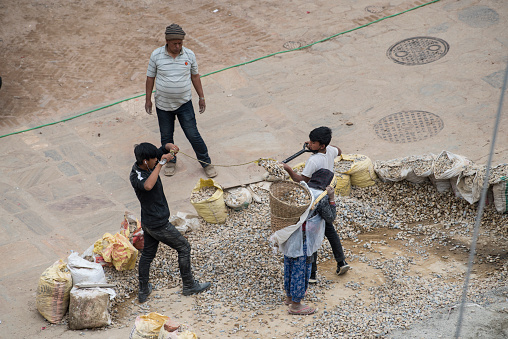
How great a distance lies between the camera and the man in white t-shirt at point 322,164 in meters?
4.79

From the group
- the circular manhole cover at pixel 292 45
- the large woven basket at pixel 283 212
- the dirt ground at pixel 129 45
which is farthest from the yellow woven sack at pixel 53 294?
the circular manhole cover at pixel 292 45

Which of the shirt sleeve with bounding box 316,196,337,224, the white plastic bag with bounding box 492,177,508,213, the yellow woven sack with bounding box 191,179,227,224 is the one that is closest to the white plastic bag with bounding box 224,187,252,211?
the yellow woven sack with bounding box 191,179,227,224

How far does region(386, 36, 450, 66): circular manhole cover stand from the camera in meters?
8.64

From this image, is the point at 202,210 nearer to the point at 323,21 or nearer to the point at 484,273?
the point at 484,273

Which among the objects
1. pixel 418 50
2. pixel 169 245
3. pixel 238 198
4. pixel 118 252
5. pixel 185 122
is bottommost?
pixel 238 198

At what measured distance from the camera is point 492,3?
9.67 metres

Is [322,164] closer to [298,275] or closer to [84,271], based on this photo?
[298,275]

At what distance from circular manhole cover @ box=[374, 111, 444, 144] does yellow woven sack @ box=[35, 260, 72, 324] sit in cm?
434

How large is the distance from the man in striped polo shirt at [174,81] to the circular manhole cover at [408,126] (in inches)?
96.2

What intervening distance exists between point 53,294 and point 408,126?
486 cm

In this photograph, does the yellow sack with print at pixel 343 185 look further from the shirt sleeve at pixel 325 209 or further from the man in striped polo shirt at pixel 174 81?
the shirt sleeve at pixel 325 209

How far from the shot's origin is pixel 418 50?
8.84 m

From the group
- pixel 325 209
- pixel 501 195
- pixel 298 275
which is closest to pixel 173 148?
pixel 325 209

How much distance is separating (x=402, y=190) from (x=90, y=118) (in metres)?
4.51
